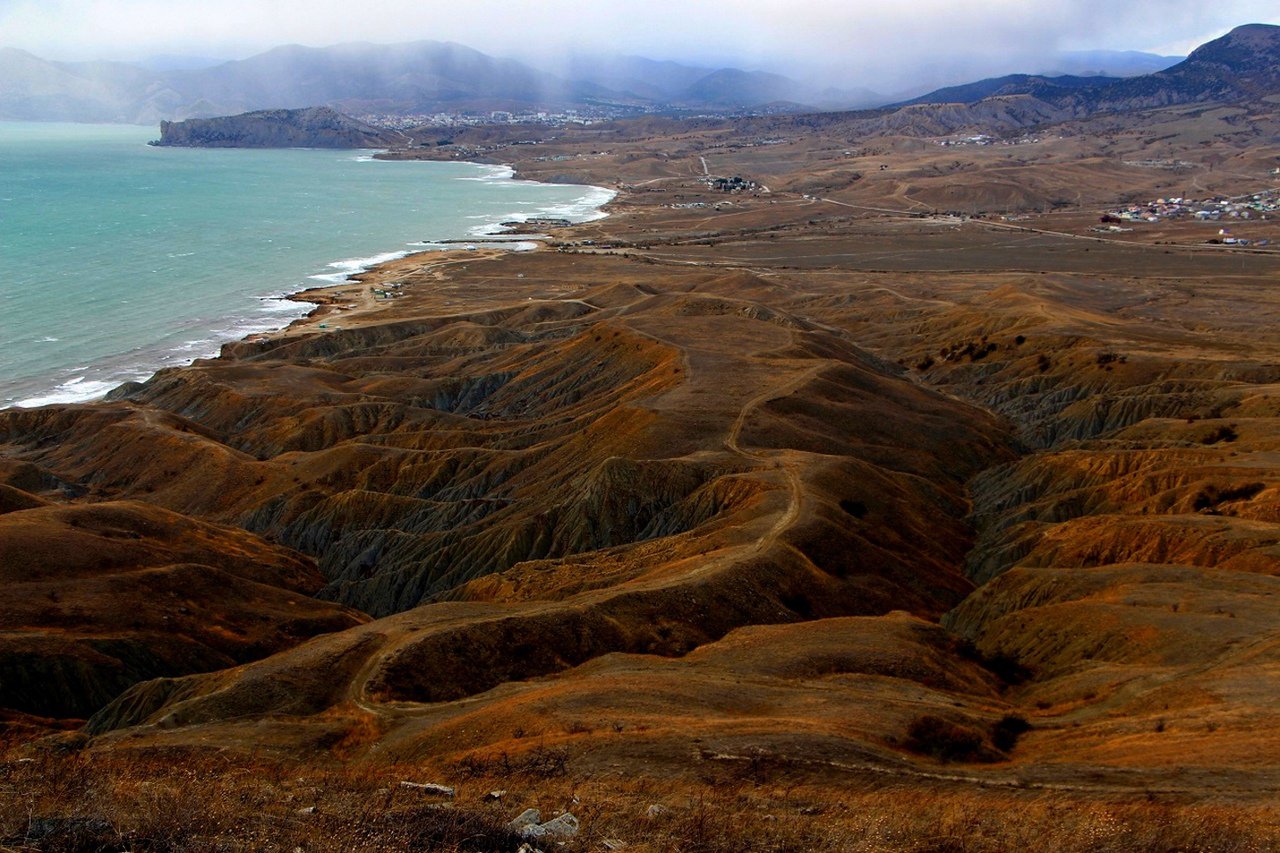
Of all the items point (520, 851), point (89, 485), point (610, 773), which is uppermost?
point (520, 851)

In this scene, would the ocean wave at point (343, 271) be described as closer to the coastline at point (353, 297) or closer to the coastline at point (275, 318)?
the coastline at point (275, 318)

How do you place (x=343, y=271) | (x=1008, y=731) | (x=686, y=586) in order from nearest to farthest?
(x=1008, y=731)
(x=686, y=586)
(x=343, y=271)

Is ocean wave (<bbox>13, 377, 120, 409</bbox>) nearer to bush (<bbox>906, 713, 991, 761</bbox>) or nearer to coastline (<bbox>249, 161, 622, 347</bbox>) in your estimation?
coastline (<bbox>249, 161, 622, 347</bbox>)

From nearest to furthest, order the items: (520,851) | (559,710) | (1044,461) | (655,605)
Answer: (520,851) → (559,710) → (655,605) → (1044,461)

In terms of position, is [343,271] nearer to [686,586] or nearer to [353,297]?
[353,297]

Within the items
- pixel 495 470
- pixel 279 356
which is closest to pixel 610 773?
pixel 495 470

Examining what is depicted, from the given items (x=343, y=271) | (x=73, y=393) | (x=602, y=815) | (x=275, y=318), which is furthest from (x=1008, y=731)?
(x=343, y=271)

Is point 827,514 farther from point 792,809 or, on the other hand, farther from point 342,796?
point 342,796

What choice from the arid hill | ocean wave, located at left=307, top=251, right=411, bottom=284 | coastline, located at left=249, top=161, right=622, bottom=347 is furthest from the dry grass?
ocean wave, located at left=307, top=251, right=411, bottom=284
